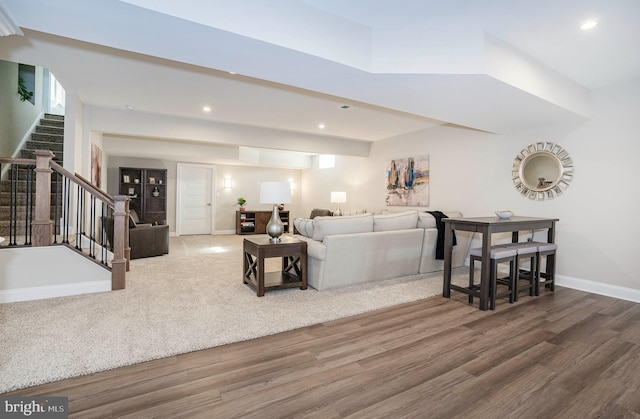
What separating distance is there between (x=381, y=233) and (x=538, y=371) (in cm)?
223

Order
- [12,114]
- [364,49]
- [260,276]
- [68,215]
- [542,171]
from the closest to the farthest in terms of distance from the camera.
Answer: [364,49] < [260,276] < [68,215] < [542,171] < [12,114]

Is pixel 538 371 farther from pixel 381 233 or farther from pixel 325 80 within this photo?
pixel 325 80

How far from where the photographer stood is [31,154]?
18.3 ft

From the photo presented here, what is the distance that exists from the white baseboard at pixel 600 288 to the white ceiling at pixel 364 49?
6.84 ft

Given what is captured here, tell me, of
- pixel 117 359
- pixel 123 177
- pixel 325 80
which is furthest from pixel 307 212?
pixel 117 359

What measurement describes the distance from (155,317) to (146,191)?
6.10 meters

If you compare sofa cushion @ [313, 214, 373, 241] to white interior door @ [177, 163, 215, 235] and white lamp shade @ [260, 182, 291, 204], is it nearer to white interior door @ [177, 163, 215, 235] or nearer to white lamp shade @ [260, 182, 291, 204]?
white lamp shade @ [260, 182, 291, 204]

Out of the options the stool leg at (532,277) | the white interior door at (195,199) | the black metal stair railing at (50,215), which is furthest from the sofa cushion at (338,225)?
the white interior door at (195,199)

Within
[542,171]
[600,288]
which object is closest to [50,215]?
[542,171]

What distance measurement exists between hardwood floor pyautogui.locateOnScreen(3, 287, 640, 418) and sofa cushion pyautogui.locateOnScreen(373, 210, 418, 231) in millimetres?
1498

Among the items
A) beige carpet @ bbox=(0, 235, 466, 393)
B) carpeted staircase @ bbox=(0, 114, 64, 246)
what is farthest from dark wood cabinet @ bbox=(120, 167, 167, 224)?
beige carpet @ bbox=(0, 235, 466, 393)

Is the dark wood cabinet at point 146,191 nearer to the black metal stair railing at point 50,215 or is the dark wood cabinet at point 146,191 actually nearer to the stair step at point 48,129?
the stair step at point 48,129

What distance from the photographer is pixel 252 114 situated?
525 centimetres

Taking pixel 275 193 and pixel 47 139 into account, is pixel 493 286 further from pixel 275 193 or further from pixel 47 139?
pixel 47 139
